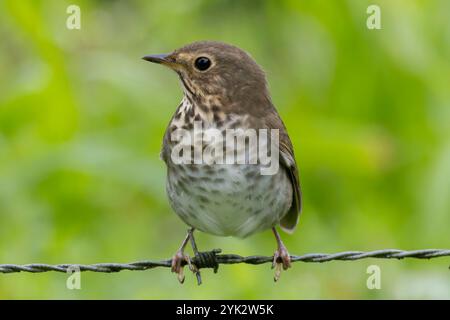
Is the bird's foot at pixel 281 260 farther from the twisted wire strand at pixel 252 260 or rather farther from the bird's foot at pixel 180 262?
the twisted wire strand at pixel 252 260

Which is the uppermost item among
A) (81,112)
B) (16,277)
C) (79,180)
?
(81,112)

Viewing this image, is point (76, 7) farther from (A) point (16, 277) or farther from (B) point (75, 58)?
(A) point (16, 277)

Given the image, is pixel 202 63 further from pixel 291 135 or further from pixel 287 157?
pixel 291 135

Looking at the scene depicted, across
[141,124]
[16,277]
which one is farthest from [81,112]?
[16,277]

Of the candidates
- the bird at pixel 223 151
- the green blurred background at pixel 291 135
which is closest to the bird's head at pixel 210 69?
the bird at pixel 223 151

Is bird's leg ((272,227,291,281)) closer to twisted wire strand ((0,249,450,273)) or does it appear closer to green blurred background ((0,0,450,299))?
green blurred background ((0,0,450,299))

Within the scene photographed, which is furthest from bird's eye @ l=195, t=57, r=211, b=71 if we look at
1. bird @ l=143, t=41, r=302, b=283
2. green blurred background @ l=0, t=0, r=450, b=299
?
green blurred background @ l=0, t=0, r=450, b=299
